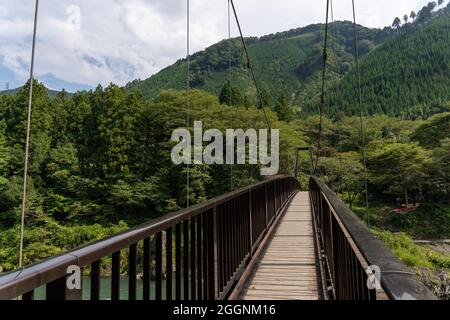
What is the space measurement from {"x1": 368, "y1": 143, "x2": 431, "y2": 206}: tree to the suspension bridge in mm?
25114

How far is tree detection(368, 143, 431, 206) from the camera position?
27.1m

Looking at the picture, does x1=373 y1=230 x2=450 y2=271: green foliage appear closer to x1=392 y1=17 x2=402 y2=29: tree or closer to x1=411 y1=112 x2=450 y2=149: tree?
x1=411 y1=112 x2=450 y2=149: tree

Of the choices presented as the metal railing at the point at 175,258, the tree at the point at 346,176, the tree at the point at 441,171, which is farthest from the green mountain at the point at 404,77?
the metal railing at the point at 175,258

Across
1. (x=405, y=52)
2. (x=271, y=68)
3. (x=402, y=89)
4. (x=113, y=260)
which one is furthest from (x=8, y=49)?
(x=271, y=68)

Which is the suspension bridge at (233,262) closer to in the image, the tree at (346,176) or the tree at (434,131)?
the tree at (346,176)

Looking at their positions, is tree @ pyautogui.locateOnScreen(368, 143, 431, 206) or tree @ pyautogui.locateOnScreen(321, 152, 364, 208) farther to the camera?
tree @ pyautogui.locateOnScreen(321, 152, 364, 208)

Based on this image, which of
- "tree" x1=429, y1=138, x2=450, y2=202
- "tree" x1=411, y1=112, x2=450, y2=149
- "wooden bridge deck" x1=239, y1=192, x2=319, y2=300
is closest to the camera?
"wooden bridge deck" x1=239, y1=192, x2=319, y2=300

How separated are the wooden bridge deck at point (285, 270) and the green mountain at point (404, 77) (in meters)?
54.6

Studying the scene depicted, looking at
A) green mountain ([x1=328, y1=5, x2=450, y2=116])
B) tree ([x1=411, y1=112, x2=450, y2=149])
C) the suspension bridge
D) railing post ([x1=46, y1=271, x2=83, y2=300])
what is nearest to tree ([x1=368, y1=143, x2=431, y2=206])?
tree ([x1=411, y1=112, x2=450, y2=149])

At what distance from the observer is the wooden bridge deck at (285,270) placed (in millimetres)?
2717

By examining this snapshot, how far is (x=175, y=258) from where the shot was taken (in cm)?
169

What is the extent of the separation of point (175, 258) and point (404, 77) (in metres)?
76.0

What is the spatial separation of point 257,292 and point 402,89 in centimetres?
7182
